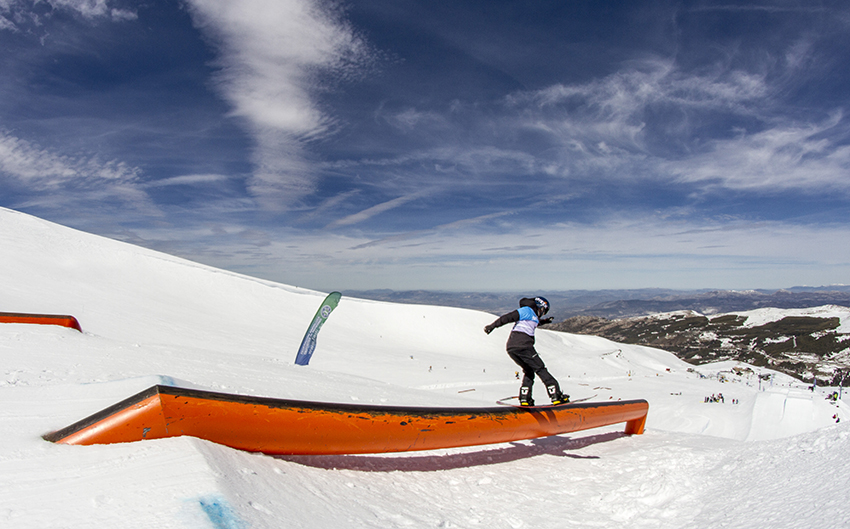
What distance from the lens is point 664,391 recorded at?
92.2ft

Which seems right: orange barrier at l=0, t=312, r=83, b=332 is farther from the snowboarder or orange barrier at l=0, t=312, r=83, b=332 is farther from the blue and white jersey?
the blue and white jersey

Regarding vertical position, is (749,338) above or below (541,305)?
below

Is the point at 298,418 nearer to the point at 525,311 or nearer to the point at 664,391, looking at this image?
the point at 525,311

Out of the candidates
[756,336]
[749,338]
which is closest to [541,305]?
[749,338]

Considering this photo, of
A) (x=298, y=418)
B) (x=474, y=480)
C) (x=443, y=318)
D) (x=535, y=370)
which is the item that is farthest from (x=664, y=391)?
(x=298, y=418)

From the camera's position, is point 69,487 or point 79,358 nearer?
point 69,487

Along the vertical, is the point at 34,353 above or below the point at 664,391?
above

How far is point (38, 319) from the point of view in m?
8.61

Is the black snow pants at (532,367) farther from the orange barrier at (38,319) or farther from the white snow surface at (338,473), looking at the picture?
the orange barrier at (38,319)

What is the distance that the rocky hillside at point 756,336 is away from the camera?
4050 inches

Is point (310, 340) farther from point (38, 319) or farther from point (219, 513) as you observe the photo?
point (219, 513)

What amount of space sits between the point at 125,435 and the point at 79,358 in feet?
17.4

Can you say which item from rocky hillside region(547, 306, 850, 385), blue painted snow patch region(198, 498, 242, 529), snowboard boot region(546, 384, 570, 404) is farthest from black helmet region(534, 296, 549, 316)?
rocky hillside region(547, 306, 850, 385)

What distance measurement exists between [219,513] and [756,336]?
6979 inches
